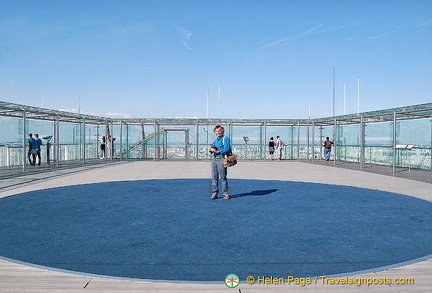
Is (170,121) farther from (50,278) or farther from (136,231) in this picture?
(50,278)

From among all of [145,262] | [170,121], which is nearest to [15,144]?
[170,121]

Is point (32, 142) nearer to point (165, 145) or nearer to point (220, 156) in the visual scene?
point (165, 145)

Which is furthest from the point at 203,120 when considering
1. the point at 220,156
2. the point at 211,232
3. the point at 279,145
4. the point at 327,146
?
the point at 211,232

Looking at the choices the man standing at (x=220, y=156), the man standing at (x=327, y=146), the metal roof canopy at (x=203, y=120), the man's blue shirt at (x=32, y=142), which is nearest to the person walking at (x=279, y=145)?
the metal roof canopy at (x=203, y=120)

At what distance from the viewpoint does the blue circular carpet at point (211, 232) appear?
4094 mm

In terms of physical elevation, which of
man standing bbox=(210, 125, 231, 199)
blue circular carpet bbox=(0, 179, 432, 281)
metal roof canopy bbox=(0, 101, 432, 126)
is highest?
metal roof canopy bbox=(0, 101, 432, 126)

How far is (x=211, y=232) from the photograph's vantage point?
5.55 m

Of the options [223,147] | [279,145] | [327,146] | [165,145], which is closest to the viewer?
[223,147]

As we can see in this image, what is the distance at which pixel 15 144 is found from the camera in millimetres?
18734

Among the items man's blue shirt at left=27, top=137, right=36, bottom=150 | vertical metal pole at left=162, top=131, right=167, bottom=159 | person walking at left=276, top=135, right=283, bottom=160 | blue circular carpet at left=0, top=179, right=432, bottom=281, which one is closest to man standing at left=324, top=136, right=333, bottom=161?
person walking at left=276, top=135, right=283, bottom=160

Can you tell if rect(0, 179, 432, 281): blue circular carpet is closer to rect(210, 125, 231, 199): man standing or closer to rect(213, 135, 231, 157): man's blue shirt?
rect(210, 125, 231, 199): man standing

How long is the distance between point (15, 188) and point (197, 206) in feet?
20.3

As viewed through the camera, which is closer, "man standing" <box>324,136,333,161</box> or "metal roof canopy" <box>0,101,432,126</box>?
"metal roof canopy" <box>0,101,432,126</box>

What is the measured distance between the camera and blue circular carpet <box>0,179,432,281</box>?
4.09 m
